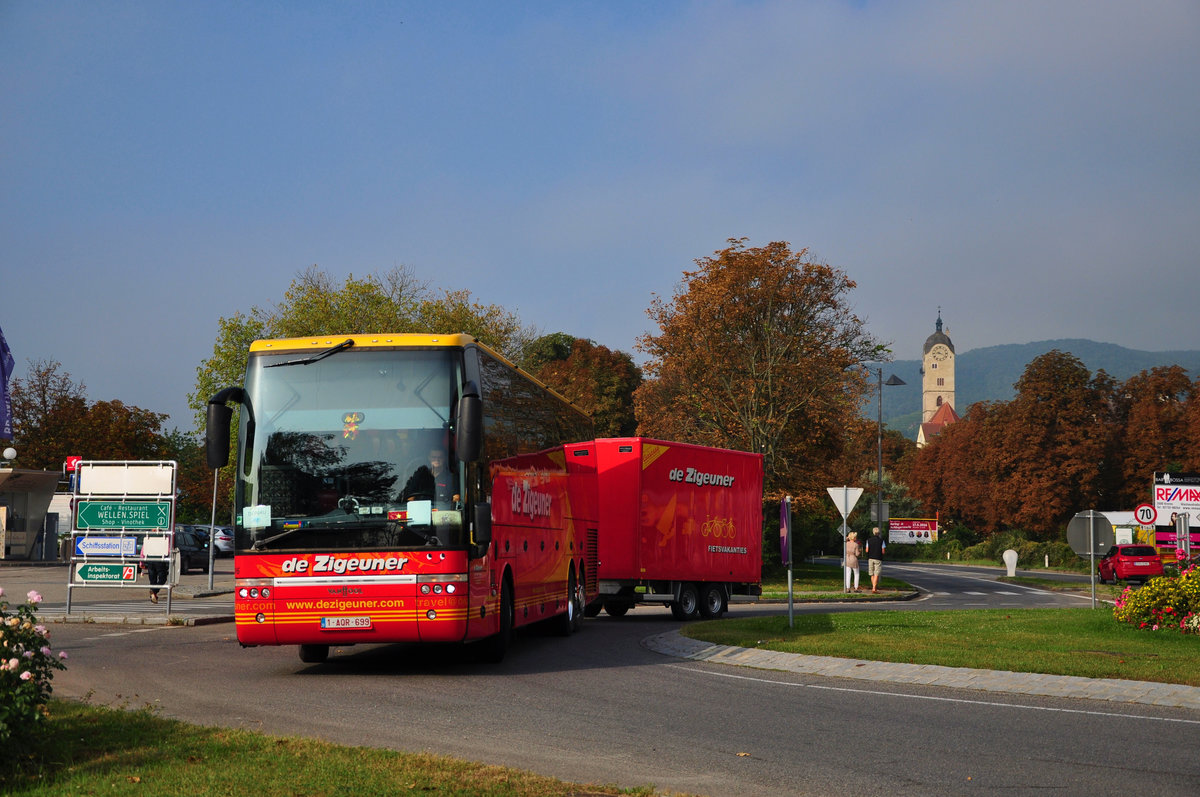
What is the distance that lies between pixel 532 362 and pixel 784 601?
1509 inches

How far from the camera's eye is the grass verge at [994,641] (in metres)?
13.8

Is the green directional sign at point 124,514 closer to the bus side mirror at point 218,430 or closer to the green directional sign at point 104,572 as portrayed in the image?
the green directional sign at point 104,572

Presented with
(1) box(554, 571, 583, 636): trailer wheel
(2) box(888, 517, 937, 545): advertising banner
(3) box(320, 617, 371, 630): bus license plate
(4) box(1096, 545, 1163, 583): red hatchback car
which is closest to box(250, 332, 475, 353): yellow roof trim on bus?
(3) box(320, 617, 371, 630): bus license plate

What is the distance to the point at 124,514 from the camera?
22.4 meters

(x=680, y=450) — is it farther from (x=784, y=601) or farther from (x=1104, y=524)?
(x=784, y=601)

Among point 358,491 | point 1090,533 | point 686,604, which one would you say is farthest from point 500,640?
point 1090,533

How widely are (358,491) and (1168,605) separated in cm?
1229

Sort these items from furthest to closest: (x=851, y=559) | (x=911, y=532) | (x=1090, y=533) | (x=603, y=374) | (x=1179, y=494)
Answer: (x=911, y=532) → (x=603, y=374) → (x=1179, y=494) → (x=851, y=559) → (x=1090, y=533)

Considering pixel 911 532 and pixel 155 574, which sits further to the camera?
pixel 911 532

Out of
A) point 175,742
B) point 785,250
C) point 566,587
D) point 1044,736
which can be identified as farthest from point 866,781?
point 785,250

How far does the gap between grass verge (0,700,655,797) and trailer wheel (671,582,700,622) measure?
16096 mm

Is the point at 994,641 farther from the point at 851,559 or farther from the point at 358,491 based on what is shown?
the point at 851,559

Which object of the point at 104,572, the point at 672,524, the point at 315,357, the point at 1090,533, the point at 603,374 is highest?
the point at 603,374

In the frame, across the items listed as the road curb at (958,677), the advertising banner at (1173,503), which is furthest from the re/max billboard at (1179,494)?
the road curb at (958,677)
